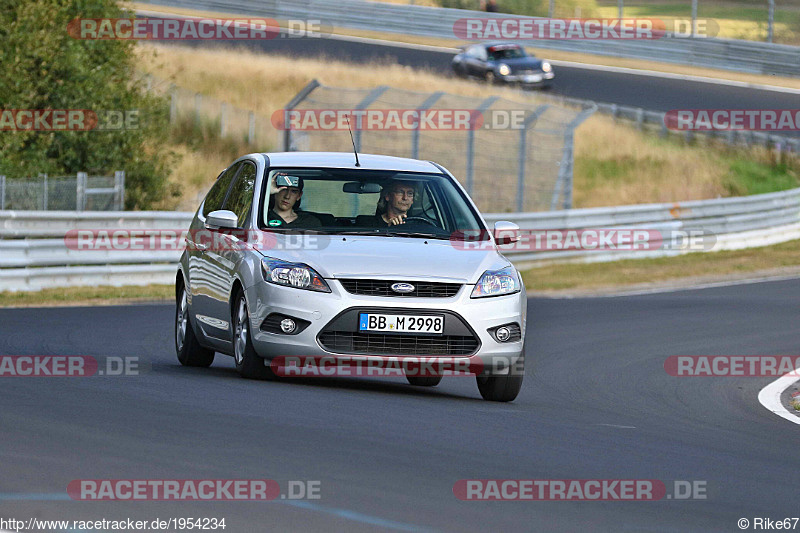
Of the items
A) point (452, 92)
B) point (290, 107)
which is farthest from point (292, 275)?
point (452, 92)

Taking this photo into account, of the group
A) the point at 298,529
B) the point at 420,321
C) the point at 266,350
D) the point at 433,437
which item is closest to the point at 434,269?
the point at 420,321

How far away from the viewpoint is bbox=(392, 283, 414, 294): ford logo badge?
9562 mm

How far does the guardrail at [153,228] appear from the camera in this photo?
20.6 meters

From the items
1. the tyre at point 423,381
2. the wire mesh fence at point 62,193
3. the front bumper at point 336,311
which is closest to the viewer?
the front bumper at point 336,311

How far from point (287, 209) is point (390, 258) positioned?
1.13 metres

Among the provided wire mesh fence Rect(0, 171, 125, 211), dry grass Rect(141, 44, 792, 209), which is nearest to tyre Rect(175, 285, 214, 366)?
wire mesh fence Rect(0, 171, 125, 211)

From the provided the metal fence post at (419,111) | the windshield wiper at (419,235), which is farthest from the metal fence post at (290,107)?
the windshield wiper at (419,235)

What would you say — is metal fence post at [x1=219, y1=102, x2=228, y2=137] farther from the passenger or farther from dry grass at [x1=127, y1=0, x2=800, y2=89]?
the passenger

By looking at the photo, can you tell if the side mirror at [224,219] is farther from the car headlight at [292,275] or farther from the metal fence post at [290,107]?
the metal fence post at [290,107]

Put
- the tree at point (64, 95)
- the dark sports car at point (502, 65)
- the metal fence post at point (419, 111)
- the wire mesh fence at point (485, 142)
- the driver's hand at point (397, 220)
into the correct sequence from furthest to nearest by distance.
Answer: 1. the dark sports car at point (502, 65)
2. the tree at point (64, 95)
3. the wire mesh fence at point (485, 142)
4. the metal fence post at point (419, 111)
5. the driver's hand at point (397, 220)

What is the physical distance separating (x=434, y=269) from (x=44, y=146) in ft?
62.9

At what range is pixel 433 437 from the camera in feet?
25.9

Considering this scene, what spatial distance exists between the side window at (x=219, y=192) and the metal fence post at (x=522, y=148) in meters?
14.0

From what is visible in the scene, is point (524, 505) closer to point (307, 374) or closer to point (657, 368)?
point (307, 374)
